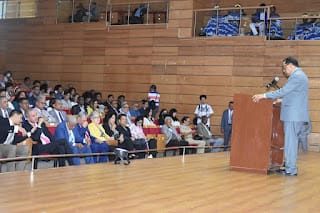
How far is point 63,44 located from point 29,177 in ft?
33.9

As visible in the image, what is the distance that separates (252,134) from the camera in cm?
498

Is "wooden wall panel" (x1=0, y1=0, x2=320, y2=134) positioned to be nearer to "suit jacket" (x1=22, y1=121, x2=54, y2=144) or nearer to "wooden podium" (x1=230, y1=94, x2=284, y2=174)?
"wooden podium" (x1=230, y1=94, x2=284, y2=174)

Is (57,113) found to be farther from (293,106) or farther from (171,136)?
(293,106)

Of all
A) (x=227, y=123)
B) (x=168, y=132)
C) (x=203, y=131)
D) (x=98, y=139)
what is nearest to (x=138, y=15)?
(x=227, y=123)

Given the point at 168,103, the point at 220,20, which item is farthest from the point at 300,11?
the point at 168,103

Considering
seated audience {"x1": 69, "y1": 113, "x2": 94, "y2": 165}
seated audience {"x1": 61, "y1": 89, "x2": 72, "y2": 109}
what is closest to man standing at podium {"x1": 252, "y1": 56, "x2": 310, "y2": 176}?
seated audience {"x1": 69, "y1": 113, "x2": 94, "y2": 165}

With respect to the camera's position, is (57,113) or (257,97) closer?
(257,97)

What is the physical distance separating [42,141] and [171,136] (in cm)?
324

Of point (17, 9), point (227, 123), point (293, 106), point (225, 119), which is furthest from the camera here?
point (17, 9)

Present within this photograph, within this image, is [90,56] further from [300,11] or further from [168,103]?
[300,11]

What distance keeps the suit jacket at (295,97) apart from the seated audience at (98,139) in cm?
263

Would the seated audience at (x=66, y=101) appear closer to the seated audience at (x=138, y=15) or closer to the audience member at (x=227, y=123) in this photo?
the audience member at (x=227, y=123)

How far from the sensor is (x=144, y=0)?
44.6 ft

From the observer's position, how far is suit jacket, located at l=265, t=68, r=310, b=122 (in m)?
4.79
